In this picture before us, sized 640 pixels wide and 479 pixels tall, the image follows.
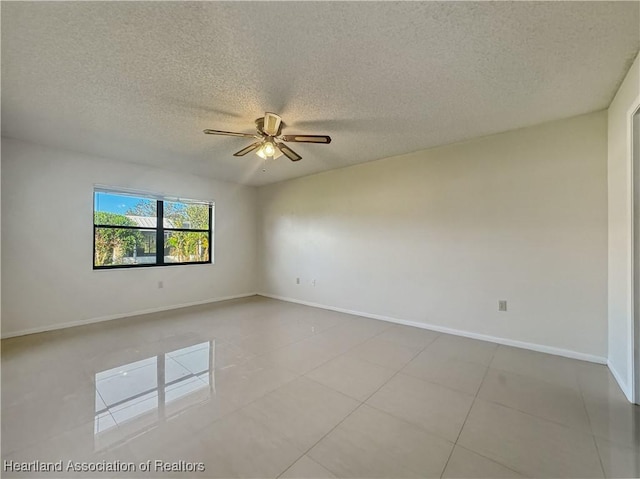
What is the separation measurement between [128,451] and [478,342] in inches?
134

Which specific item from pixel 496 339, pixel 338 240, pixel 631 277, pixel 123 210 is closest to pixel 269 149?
pixel 338 240

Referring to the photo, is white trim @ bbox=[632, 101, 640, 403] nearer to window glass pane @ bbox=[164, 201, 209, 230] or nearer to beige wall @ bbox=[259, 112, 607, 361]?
beige wall @ bbox=[259, 112, 607, 361]

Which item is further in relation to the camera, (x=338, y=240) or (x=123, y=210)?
(x=338, y=240)

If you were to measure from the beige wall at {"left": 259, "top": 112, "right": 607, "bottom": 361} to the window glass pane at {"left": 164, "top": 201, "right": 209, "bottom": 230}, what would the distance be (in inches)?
89.6

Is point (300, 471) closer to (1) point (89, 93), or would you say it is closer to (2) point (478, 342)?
(2) point (478, 342)

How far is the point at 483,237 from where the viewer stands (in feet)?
10.7

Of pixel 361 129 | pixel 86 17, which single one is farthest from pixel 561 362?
pixel 86 17

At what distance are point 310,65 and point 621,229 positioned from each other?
2.88 meters

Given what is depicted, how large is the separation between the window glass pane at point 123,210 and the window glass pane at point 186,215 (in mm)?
229

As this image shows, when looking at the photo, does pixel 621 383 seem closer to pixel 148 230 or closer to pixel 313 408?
pixel 313 408

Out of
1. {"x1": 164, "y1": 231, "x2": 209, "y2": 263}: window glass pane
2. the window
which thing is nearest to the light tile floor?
the window

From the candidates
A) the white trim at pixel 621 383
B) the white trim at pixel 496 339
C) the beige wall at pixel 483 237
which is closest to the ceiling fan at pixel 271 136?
the beige wall at pixel 483 237

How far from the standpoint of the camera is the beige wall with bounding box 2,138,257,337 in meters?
3.32

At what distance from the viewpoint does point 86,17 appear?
153 centimetres
